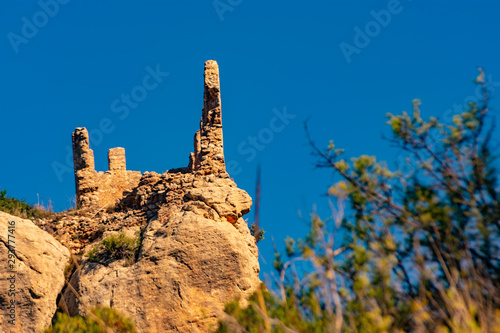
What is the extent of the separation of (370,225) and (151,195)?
8.04 m

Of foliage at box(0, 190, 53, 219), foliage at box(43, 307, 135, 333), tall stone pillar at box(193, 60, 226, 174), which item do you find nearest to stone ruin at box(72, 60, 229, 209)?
tall stone pillar at box(193, 60, 226, 174)

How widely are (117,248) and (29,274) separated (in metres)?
1.92

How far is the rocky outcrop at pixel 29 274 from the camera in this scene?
1334 centimetres

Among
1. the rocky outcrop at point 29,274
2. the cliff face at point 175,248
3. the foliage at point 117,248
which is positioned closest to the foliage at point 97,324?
the cliff face at point 175,248

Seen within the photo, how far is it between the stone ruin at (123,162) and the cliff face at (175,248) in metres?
0.03

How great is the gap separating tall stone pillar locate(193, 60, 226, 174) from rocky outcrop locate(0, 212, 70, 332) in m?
3.94

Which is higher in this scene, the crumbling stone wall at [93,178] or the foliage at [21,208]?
the crumbling stone wall at [93,178]

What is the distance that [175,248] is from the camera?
534 inches

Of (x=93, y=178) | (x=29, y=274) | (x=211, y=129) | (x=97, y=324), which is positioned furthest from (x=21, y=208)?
(x=97, y=324)

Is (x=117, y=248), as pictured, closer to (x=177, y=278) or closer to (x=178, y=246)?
(x=178, y=246)

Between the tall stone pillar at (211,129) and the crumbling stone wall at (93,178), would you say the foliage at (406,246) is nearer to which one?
the tall stone pillar at (211,129)

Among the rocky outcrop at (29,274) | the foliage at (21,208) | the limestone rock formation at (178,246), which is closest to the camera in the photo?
the limestone rock formation at (178,246)

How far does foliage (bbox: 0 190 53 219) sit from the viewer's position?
1752 cm

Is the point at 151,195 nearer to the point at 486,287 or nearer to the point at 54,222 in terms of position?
the point at 54,222
